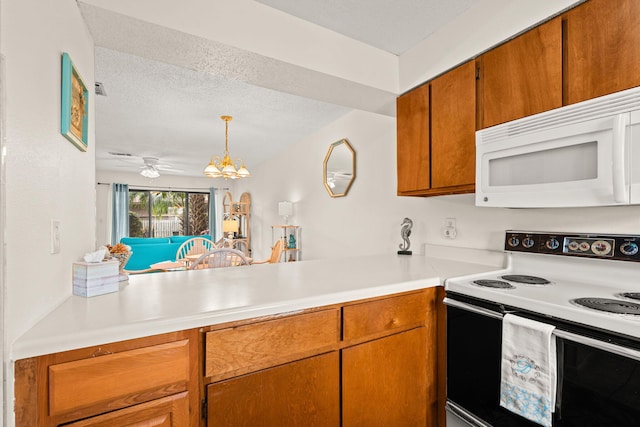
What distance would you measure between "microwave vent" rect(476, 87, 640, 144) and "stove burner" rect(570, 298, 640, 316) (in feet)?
2.17

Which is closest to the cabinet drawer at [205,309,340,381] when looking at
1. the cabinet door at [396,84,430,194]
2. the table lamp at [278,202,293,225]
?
the cabinet door at [396,84,430,194]

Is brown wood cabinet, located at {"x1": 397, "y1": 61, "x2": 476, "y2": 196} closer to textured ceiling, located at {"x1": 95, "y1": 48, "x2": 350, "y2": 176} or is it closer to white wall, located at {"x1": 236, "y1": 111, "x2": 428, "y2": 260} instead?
white wall, located at {"x1": 236, "y1": 111, "x2": 428, "y2": 260}

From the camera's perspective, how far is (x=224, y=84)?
8.93 feet

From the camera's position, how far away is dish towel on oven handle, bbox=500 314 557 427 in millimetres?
1009

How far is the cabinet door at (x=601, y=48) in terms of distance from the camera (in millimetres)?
1104

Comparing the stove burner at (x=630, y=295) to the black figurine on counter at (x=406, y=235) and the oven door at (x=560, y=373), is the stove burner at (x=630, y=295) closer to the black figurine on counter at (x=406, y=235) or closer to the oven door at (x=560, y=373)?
the oven door at (x=560, y=373)

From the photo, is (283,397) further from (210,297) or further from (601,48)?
Answer: (601,48)

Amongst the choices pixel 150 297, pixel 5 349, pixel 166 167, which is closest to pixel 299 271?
pixel 150 297

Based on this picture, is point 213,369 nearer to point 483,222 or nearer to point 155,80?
point 483,222

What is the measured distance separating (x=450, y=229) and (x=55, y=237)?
2.06m

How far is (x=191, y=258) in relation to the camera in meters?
4.12

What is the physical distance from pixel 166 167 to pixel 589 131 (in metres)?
7.29

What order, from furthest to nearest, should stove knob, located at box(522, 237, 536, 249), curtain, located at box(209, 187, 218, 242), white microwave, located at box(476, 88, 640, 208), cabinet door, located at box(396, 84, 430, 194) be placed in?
curtain, located at box(209, 187, 218, 242) < cabinet door, located at box(396, 84, 430, 194) < stove knob, located at box(522, 237, 536, 249) < white microwave, located at box(476, 88, 640, 208)

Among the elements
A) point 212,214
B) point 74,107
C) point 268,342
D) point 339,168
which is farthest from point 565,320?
point 212,214
